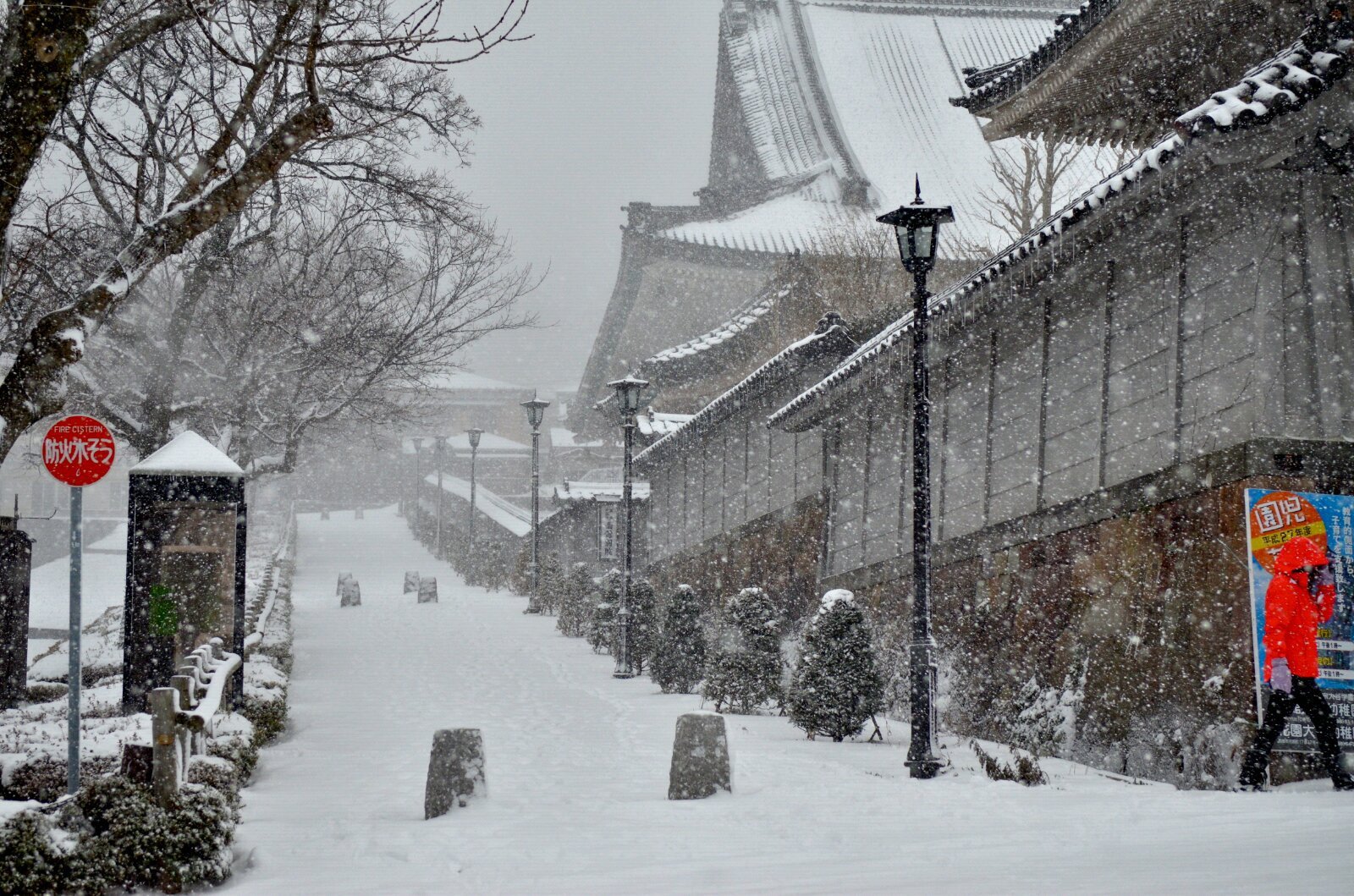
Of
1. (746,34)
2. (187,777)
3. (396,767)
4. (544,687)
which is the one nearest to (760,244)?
(746,34)

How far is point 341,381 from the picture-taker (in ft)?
67.6

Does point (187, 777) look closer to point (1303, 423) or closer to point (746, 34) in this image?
point (1303, 423)

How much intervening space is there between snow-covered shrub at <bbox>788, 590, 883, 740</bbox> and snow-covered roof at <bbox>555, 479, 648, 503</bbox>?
1855 centimetres

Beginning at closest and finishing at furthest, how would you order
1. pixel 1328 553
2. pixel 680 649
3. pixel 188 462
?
pixel 1328 553 < pixel 188 462 < pixel 680 649

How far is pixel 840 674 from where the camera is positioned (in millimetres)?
11156

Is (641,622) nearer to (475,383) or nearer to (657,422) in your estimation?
(657,422)

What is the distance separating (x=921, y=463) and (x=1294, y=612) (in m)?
3.03

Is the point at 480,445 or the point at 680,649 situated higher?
the point at 480,445

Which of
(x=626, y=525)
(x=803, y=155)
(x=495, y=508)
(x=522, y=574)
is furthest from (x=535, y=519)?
(x=495, y=508)

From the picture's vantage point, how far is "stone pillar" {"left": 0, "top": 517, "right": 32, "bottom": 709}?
10.8 m

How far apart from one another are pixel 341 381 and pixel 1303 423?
51.8 ft

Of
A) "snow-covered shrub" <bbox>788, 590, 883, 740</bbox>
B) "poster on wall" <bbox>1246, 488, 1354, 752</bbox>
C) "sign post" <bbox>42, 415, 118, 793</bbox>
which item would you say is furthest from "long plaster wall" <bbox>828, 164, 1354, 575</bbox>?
"sign post" <bbox>42, 415, 118, 793</bbox>

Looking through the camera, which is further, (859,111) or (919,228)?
(859,111)

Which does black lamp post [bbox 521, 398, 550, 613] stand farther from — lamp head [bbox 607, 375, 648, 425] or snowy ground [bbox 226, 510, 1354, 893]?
snowy ground [bbox 226, 510, 1354, 893]
